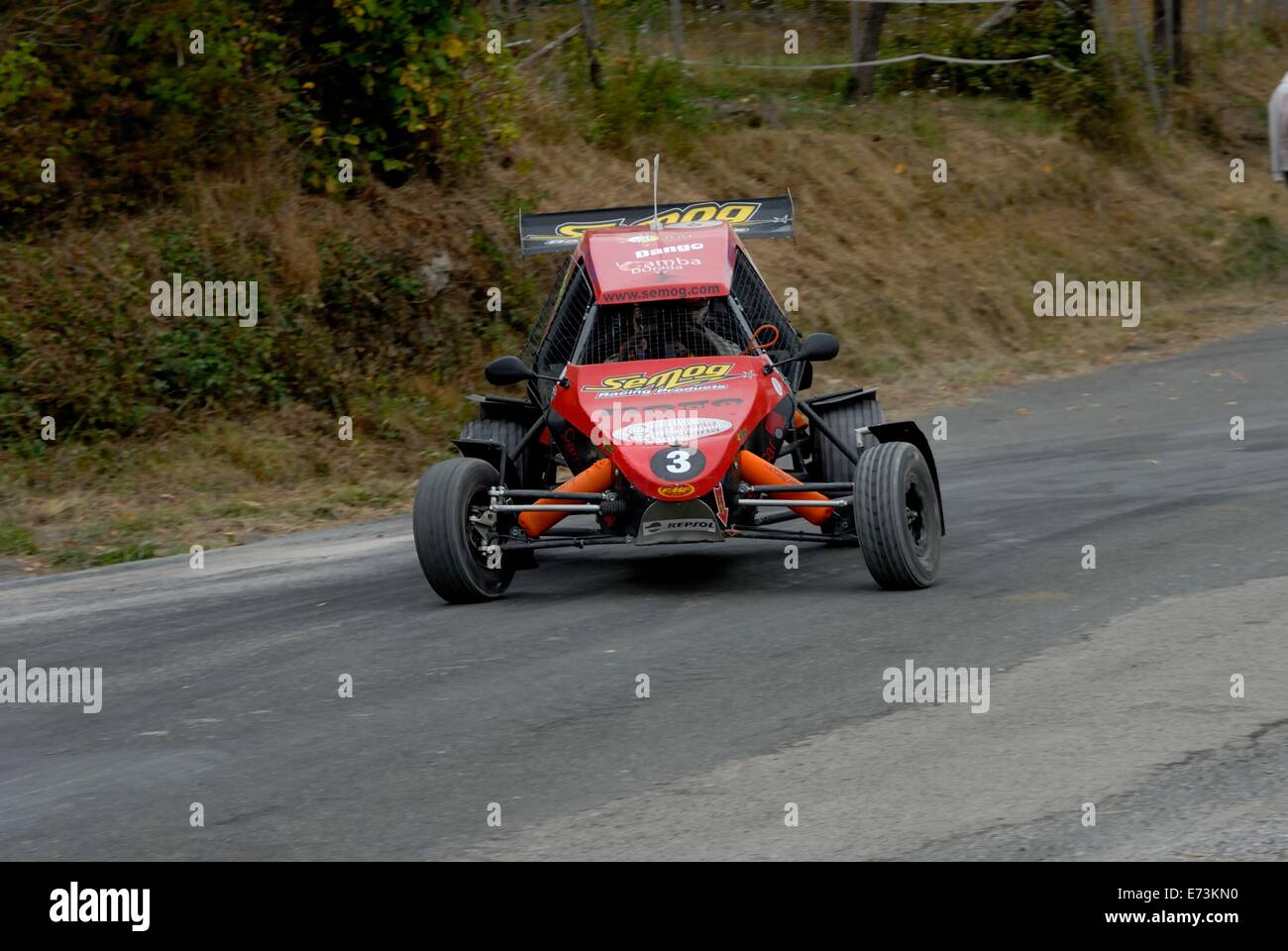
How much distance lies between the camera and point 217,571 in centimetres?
1057

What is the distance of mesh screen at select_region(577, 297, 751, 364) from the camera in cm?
938

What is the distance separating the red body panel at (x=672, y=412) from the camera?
8.22 metres

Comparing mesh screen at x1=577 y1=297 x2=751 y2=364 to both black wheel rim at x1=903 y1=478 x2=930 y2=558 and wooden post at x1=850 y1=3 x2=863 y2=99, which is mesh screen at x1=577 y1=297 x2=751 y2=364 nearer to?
black wheel rim at x1=903 y1=478 x2=930 y2=558

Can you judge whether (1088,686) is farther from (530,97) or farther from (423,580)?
(530,97)

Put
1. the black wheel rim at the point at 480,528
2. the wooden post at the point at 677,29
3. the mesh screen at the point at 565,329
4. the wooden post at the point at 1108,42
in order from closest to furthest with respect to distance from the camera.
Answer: the black wheel rim at the point at 480,528 → the mesh screen at the point at 565,329 → the wooden post at the point at 677,29 → the wooden post at the point at 1108,42

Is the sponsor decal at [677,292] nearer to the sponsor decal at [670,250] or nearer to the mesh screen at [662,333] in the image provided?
the mesh screen at [662,333]

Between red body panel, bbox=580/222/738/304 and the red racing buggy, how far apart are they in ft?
0.04

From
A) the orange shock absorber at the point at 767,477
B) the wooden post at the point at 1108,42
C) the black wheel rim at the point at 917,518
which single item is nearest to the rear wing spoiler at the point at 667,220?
the orange shock absorber at the point at 767,477

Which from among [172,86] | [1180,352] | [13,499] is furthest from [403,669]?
[1180,352]

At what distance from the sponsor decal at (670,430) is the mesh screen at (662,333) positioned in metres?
0.95

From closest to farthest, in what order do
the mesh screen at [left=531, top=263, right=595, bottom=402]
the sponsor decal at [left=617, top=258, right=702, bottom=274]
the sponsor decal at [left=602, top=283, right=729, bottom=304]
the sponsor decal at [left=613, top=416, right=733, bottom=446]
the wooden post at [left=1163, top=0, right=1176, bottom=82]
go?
the sponsor decal at [left=613, top=416, right=733, bottom=446], the sponsor decal at [left=602, top=283, right=729, bottom=304], the sponsor decal at [left=617, top=258, right=702, bottom=274], the mesh screen at [left=531, top=263, right=595, bottom=402], the wooden post at [left=1163, top=0, right=1176, bottom=82]

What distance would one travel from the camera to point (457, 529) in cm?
829

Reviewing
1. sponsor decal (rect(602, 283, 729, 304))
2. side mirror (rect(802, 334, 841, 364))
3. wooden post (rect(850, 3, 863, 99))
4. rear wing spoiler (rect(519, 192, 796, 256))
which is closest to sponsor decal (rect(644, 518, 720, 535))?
side mirror (rect(802, 334, 841, 364))

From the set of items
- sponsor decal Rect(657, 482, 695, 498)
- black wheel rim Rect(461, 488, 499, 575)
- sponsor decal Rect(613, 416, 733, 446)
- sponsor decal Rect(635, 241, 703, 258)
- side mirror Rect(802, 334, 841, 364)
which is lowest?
black wheel rim Rect(461, 488, 499, 575)
